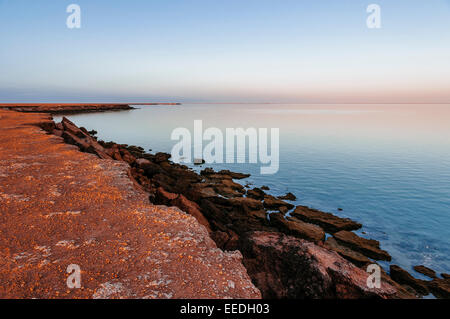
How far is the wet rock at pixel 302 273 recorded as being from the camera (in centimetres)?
599

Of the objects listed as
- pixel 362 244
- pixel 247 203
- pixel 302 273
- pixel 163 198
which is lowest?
pixel 362 244

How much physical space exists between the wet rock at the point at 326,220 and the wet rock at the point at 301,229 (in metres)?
1.00

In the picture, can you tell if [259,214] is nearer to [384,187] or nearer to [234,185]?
[234,185]

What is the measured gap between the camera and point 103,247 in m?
6.49

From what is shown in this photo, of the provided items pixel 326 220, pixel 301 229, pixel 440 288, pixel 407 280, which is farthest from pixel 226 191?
pixel 440 288

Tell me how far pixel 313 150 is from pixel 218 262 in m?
35.8

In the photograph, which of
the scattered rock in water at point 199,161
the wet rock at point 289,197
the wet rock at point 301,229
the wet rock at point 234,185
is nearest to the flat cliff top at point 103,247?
the wet rock at point 301,229

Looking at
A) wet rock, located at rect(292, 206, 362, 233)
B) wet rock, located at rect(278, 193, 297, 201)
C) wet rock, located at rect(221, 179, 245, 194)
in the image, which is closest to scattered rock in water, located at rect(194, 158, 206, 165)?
wet rock, located at rect(221, 179, 245, 194)

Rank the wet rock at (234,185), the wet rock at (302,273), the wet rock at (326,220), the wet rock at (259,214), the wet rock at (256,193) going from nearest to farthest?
the wet rock at (302,273) → the wet rock at (326,220) → the wet rock at (259,214) → the wet rock at (256,193) → the wet rock at (234,185)

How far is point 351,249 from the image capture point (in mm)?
12344

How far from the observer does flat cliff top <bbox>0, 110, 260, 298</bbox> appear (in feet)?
16.9

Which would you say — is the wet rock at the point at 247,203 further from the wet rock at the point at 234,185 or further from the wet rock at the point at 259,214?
the wet rock at the point at 234,185

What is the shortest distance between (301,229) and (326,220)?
297 cm
